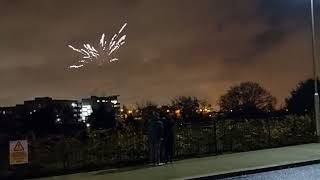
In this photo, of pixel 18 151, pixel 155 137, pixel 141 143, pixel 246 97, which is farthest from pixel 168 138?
pixel 246 97

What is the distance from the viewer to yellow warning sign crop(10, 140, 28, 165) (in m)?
16.9

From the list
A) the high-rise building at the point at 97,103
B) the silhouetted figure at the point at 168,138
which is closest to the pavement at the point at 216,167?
the silhouetted figure at the point at 168,138

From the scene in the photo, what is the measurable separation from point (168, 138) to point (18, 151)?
459 centimetres

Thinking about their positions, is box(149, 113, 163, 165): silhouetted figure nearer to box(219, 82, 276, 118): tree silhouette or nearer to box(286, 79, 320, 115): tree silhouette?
box(286, 79, 320, 115): tree silhouette

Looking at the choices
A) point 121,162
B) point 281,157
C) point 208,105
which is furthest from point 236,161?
point 208,105

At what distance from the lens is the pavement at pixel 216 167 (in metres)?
16.1

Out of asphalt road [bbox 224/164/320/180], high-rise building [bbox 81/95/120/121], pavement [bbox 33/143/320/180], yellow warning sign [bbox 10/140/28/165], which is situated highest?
high-rise building [bbox 81/95/120/121]

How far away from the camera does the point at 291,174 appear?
15.6m

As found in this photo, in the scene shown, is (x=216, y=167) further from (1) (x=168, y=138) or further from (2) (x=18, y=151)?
(2) (x=18, y=151)

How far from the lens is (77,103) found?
7288 cm

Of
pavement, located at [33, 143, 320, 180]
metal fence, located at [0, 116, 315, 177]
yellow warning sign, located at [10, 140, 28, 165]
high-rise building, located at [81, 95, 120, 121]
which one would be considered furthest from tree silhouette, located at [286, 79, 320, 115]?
yellow warning sign, located at [10, 140, 28, 165]

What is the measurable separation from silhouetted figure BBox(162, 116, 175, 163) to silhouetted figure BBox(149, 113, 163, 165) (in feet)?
0.75

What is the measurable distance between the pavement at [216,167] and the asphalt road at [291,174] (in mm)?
479

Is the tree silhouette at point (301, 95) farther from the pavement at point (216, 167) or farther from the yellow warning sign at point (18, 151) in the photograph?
the yellow warning sign at point (18, 151)
